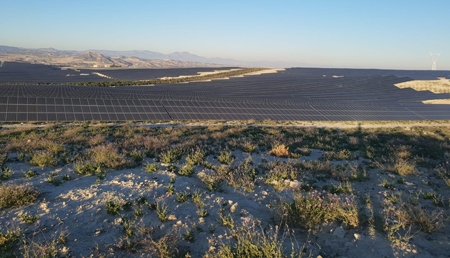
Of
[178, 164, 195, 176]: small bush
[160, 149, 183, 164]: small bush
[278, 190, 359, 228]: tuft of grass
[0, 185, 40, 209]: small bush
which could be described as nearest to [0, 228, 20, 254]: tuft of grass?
[0, 185, 40, 209]: small bush

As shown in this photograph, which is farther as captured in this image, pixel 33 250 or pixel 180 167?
pixel 180 167

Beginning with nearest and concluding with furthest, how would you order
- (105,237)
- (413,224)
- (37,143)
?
1. (105,237)
2. (413,224)
3. (37,143)

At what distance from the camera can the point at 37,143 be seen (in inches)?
562

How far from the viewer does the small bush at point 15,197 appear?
7.52 metres

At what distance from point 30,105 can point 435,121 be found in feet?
161

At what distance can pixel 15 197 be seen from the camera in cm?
761

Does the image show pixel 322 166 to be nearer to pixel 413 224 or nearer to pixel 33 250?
pixel 413 224

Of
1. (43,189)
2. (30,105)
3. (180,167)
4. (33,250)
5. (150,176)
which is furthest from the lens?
(30,105)

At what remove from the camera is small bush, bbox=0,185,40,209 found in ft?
24.7

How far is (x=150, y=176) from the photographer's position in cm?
1003

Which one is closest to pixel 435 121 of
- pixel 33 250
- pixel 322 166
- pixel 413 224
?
pixel 322 166

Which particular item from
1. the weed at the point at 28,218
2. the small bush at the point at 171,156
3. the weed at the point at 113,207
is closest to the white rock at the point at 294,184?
the small bush at the point at 171,156

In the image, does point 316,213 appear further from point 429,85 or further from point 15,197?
point 429,85

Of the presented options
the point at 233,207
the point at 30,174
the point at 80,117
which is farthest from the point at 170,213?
the point at 80,117
